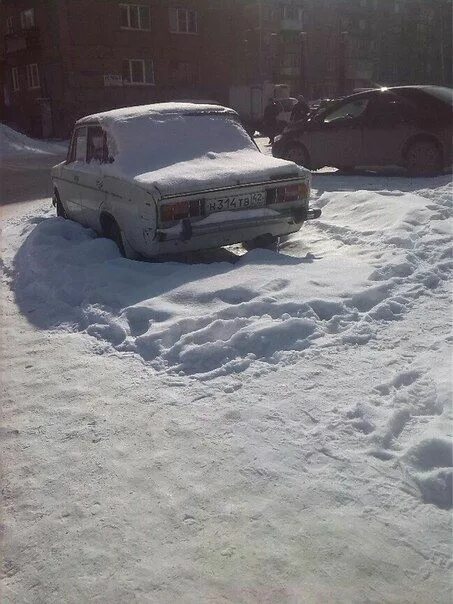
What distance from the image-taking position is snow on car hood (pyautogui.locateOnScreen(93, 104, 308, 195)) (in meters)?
5.18

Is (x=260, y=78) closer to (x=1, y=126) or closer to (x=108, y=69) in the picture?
(x=108, y=69)

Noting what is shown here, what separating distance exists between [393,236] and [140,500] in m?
4.21

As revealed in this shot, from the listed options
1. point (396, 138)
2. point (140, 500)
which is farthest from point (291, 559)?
point (396, 138)

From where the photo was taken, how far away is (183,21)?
32.6 meters

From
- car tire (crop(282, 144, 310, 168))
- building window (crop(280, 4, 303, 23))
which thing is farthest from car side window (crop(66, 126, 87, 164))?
building window (crop(280, 4, 303, 23))

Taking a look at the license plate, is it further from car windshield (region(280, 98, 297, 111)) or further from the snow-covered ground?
car windshield (region(280, 98, 297, 111))

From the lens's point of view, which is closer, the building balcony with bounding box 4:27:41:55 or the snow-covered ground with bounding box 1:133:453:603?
the snow-covered ground with bounding box 1:133:453:603

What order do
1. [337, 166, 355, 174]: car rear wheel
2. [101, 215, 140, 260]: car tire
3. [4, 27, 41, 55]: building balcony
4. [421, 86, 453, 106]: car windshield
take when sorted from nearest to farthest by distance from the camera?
1. [101, 215, 140, 260]: car tire
2. [421, 86, 453, 106]: car windshield
3. [337, 166, 355, 174]: car rear wheel
4. [4, 27, 41, 55]: building balcony

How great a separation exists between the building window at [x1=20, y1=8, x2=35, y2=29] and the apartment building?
5cm

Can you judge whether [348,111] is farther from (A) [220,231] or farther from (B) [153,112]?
(A) [220,231]

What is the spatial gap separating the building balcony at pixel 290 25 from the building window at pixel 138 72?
Answer: 20.7m

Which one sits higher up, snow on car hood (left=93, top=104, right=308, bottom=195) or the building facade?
the building facade

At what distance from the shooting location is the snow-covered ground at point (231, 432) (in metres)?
2.09

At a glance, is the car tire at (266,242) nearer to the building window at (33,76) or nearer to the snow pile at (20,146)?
the snow pile at (20,146)
